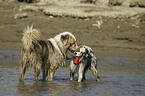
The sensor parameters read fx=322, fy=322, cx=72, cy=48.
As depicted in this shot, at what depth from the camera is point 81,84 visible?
9.19 meters

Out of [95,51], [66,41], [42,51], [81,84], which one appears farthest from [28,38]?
[95,51]

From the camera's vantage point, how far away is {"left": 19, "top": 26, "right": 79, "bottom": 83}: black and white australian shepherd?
27.2 feet

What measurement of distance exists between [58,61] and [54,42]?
0.55 meters

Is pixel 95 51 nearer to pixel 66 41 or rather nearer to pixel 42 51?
pixel 66 41

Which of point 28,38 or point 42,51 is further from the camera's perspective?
point 42,51

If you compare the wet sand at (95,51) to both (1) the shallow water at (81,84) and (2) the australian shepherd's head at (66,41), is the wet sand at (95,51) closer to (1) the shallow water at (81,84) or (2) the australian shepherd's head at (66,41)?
(1) the shallow water at (81,84)

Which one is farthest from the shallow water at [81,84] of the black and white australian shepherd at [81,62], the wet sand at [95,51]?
the black and white australian shepherd at [81,62]

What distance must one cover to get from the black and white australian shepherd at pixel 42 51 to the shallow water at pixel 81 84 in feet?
1.43

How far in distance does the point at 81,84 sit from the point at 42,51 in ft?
4.97

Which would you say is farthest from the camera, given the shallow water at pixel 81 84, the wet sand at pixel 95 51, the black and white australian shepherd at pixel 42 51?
the wet sand at pixel 95 51

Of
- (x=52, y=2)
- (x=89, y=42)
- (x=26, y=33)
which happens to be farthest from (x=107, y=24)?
(x=26, y=33)

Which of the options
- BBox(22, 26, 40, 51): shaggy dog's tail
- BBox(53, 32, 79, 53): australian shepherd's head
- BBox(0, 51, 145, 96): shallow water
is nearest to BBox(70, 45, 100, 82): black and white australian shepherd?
BBox(53, 32, 79, 53): australian shepherd's head

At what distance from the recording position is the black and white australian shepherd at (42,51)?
8297mm

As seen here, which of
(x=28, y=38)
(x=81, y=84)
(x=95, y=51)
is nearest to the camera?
(x=28, y=38)
